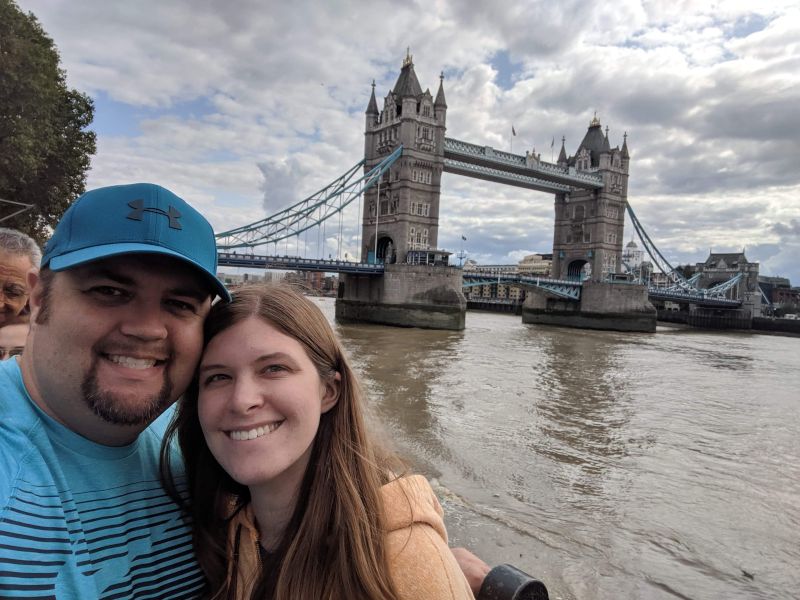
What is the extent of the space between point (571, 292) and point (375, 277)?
15545 mm

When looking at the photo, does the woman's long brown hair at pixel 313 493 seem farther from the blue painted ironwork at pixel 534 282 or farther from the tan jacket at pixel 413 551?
the blue painted ironwork at pixel 534 282

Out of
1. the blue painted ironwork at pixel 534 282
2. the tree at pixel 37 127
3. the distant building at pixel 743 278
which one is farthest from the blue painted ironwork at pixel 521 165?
the tree at pixel 37 127

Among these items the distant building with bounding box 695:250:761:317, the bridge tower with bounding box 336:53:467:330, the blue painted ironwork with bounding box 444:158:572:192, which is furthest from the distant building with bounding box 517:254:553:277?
the bridge tower with bounding box 336:53:467:330

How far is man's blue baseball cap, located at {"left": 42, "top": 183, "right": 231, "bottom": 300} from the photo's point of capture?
98 centimetres

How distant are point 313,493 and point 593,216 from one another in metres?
48.6

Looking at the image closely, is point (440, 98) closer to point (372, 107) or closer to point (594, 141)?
point (372, 107)

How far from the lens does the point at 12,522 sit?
0.85 metres

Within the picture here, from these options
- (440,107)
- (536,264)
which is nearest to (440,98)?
(440,107)

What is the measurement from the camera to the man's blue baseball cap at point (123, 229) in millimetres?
984

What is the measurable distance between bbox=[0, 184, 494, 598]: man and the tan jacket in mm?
135

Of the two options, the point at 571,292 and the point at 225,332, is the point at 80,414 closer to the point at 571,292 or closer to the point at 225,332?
the point at 225,332

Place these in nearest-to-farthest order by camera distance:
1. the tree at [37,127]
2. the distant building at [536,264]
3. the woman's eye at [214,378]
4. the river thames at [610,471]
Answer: the woman's eye at [214,378] → the river thames at [610,471] → the tree at [37,127] → the distant building at [536,264]

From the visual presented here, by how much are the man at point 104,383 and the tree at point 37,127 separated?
45.2 ft

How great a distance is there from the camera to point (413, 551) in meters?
1.05
